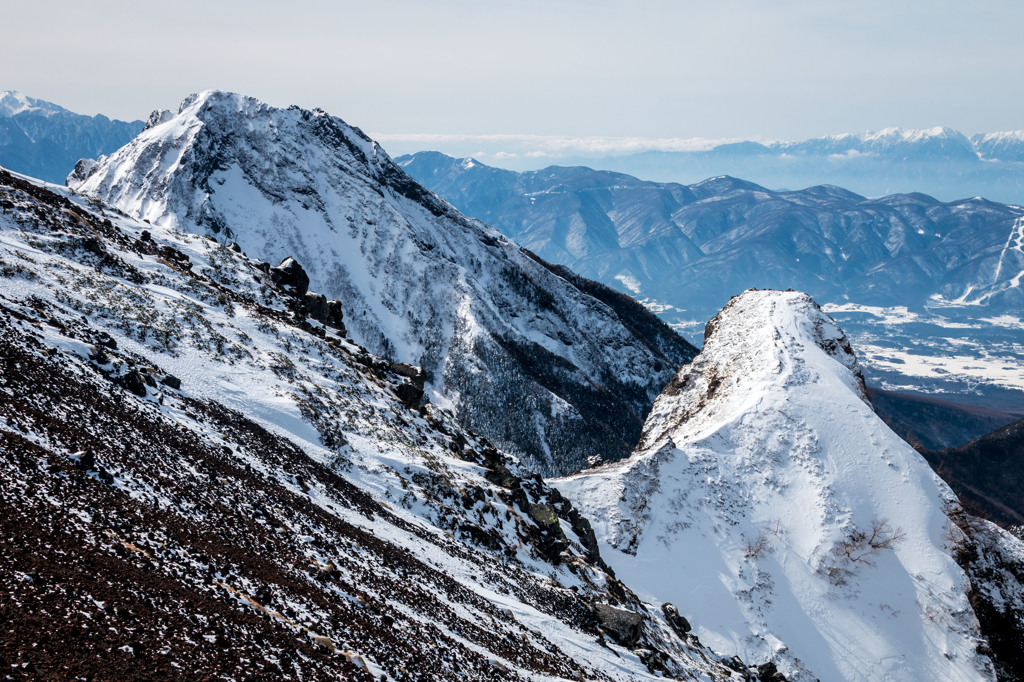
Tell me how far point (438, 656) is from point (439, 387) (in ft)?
434

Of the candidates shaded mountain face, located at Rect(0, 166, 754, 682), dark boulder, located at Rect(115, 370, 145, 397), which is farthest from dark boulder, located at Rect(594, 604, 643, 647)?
dark boulder, located at Rect(115, 370, 145, 397)

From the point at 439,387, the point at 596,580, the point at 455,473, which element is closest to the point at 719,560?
the point at 596,580

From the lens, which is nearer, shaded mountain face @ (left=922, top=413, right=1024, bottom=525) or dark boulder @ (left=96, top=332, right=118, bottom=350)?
dark boulder @ (left=96, top=332, right=118, bottom=350)

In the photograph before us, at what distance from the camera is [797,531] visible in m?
59.6

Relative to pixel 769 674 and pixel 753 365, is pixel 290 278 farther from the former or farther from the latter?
pixel 769 674

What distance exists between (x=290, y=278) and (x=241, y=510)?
57605mm

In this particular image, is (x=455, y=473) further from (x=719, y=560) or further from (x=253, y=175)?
(x=253, y=175)

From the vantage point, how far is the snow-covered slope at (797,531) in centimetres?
5319

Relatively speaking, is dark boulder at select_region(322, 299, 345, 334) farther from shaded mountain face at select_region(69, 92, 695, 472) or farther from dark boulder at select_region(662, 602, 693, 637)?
shaded mountain face at select_region(69, 92, 695, 472)

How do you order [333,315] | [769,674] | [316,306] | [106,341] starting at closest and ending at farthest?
[106,341]
[769,674]
[316,306]
[333,315]

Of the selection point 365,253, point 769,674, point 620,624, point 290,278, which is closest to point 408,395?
point 620,624

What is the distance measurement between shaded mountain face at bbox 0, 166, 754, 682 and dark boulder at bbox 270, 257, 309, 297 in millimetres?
14626

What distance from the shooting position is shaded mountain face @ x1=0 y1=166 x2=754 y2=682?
17.1 m

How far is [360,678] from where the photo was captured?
1891 centimetres
